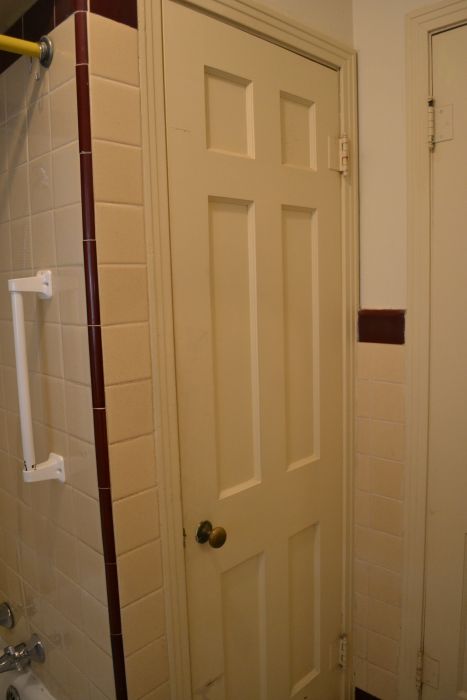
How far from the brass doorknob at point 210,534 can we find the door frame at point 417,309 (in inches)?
24.5

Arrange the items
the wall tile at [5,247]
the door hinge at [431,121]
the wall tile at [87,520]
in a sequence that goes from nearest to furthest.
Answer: the wall tile at [87,520], the wall tile at [5,247], the door hinge at [431,121]

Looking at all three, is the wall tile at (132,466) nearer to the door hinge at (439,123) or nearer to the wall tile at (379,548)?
the wall tile at (379,548)

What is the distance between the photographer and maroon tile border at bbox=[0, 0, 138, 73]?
0.88 metres

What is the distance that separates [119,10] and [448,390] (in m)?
1.19

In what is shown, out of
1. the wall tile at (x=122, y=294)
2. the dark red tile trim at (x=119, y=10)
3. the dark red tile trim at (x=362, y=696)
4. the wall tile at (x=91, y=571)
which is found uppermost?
the dark red tile trim at (x=119, y=10)

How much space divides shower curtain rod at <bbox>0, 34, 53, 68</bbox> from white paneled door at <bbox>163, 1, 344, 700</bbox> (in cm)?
23

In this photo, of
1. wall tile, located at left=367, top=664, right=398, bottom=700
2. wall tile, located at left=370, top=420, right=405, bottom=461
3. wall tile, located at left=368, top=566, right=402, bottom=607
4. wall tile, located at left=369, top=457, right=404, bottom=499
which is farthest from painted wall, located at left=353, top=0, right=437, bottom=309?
wall tile, located at left=367, top=664, right=398, bottom=700

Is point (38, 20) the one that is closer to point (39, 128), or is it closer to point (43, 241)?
point (39, 128)

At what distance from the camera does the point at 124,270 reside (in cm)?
95

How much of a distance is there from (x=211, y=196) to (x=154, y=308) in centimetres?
30

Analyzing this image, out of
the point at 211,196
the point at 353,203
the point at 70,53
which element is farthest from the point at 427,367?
the point at 70,53

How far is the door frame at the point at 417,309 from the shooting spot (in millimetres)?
1292

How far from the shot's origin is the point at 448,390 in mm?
1354

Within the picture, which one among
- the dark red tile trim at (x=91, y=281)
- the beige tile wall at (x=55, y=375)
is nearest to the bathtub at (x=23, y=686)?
the beige tile wall at (x=55, y=375)
